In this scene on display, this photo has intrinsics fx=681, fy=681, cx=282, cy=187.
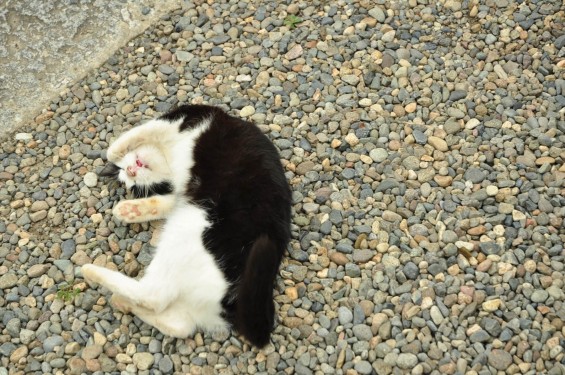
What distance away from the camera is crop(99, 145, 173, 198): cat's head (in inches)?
139

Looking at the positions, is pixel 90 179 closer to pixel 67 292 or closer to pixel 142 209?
pixel 142 209

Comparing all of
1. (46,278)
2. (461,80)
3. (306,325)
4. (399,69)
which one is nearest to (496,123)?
(461,80)

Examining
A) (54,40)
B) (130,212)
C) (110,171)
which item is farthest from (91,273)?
(54,40)

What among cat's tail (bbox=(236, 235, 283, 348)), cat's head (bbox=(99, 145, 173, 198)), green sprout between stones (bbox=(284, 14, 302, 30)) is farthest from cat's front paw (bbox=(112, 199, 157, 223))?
green sprout between stones (bbox=(284, 14, 302, 30))

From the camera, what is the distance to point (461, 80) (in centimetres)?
394

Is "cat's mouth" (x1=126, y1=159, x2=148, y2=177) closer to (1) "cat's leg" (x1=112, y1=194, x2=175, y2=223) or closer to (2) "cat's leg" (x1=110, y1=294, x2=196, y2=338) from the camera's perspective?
(1) "cat's leg" (x1=112, y1=194, x2=175, y2=223)

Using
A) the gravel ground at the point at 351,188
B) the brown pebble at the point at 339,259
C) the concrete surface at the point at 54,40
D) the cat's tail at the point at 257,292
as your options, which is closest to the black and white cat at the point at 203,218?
the cat's tail at the point at 257,292

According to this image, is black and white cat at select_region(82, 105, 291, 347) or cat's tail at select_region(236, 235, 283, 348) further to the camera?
black and white cat at select_region(82, 105, 291, 347)

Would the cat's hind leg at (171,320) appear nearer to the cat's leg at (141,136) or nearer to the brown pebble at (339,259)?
the brown pebble at (339,259)

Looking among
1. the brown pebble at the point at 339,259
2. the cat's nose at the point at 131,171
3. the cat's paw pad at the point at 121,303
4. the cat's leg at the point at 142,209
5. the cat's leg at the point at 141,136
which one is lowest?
the brown pebble at the point at 339,259

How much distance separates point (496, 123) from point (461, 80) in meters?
0.38

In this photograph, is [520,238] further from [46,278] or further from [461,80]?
[46,278]

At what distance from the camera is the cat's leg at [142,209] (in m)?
3.40

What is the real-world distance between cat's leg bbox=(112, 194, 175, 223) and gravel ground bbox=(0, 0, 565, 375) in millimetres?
95
